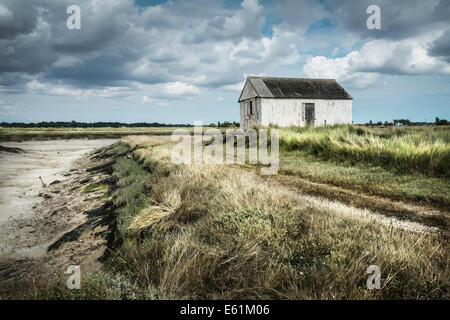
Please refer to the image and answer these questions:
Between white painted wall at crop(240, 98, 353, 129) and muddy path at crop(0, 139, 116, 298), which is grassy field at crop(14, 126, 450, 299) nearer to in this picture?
muddy path at crop(0, 139, 116, 298)

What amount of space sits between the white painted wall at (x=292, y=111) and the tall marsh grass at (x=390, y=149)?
453 inches

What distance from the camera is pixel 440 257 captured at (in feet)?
9.65

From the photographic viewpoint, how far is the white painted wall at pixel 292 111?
2458 cm

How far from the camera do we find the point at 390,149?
8.48 meters

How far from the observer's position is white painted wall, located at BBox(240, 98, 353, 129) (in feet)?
80.6

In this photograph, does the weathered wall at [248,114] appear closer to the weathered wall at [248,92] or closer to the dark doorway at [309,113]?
the weathered wall at [248,92]

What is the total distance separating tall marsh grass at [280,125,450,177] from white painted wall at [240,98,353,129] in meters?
11.5

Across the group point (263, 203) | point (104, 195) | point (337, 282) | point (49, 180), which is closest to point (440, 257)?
point (337, 282)

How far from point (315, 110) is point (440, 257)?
24.6m

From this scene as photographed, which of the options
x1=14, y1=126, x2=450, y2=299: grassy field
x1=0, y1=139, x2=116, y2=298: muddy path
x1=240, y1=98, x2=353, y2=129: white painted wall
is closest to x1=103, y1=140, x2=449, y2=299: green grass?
x1=14, y1=126, x2=450, y2=299: grassy field

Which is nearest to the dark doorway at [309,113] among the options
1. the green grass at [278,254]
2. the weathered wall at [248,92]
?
the weathered wall at [248,92]

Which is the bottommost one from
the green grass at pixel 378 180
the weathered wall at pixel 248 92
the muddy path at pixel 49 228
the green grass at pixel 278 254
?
the muddy path at pixel 49 228

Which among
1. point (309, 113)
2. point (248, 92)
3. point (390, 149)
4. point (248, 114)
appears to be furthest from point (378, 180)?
point (248, 92)
